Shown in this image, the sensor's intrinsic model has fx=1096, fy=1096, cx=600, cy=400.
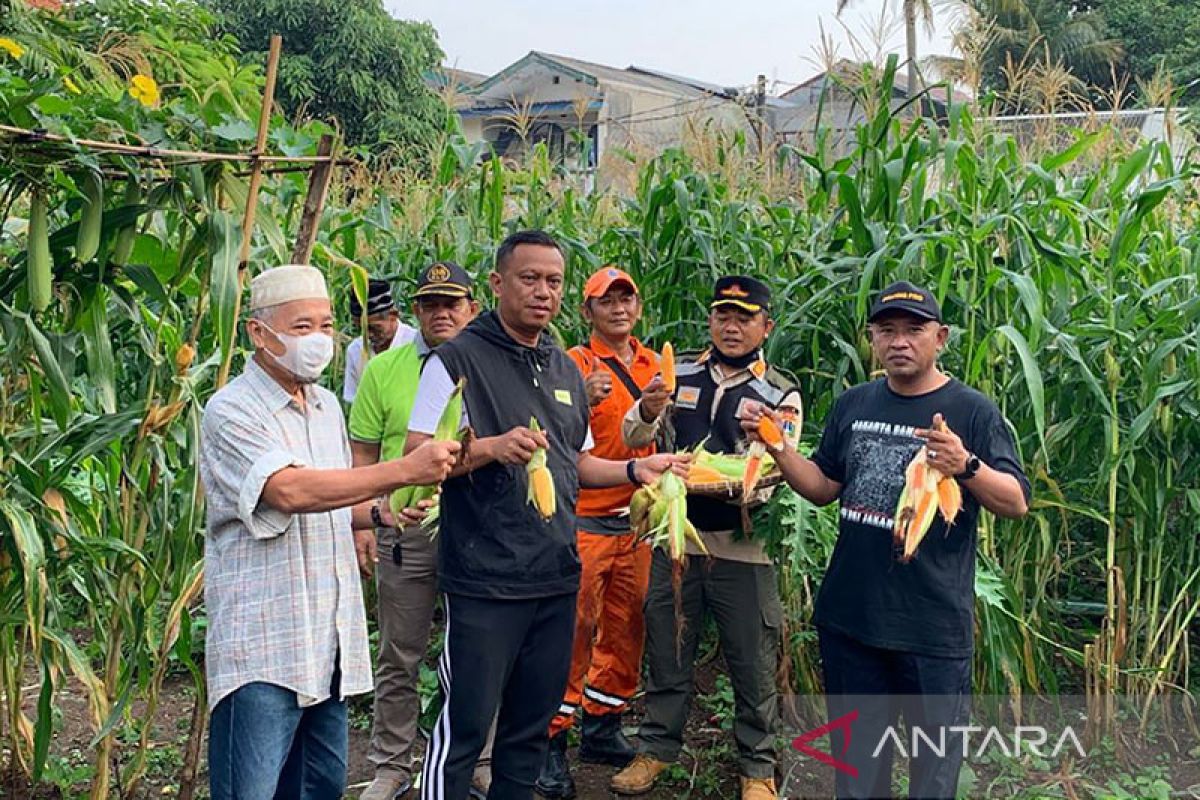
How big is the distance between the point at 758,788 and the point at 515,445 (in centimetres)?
198

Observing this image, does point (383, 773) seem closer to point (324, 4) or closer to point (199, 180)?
point (199, 180)

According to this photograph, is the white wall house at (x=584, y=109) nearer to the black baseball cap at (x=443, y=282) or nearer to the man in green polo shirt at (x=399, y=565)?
the black baseball cap at (x=443, y=282)

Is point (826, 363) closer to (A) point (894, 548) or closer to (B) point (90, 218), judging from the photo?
(A) point (894, 548)

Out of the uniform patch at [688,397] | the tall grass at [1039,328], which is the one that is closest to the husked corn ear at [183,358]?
the uniform patch at [688,397]

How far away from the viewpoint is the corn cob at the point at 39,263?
307cm

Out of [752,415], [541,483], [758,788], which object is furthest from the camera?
[758,788]

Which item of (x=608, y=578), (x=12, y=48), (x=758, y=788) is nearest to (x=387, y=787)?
(x=608, y=578)

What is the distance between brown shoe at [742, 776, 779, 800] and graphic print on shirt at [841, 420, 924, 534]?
1400 mm

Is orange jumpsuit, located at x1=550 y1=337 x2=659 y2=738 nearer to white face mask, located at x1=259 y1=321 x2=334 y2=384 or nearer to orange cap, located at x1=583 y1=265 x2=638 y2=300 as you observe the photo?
orange cap, located at x1=583 y1=265 x2=638 y2=300

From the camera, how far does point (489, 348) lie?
11.4 ft

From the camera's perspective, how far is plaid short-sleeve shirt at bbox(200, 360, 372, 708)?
2768 mm

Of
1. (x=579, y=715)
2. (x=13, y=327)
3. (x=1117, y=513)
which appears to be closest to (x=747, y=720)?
(x=579, y=715)

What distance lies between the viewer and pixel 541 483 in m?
3.26

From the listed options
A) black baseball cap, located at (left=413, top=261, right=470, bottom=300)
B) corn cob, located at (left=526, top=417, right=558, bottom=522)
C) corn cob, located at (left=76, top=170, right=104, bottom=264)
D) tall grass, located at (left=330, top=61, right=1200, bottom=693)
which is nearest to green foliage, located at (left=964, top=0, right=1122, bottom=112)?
tall grass, located at (left=330, top=61, right=1200, bottom=693)
